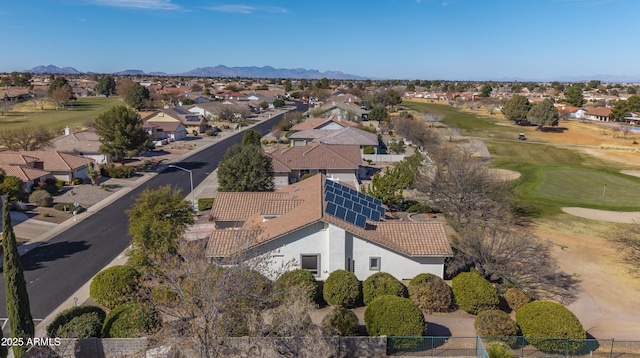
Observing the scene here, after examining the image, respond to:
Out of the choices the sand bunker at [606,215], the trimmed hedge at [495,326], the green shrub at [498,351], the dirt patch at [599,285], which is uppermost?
the green shrub at [498,351]

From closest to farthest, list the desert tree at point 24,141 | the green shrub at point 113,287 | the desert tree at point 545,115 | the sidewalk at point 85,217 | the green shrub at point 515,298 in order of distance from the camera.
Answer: the green shrub at point 113,287
the sidewalk at point 85,217
the green shrub at point 515,298
the desert tree at point 24,141
the desert tree at point 545,115

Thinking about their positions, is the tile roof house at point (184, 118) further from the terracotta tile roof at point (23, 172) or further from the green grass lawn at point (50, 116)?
the terracotta tile roof at point (23, 172)

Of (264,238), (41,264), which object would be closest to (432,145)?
(264,238)

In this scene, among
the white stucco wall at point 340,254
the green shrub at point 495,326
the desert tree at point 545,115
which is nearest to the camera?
the green shrub at point 495,326

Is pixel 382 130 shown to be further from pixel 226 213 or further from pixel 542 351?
pixel 542 351

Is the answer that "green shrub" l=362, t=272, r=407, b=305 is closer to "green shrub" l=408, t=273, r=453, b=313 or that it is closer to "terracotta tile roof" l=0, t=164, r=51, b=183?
"green shrub" l=408, t=273, r=453, b=313

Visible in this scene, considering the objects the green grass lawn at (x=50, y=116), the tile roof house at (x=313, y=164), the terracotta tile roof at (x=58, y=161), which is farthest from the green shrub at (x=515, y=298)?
the green grass lawn at (x=50, y=116)

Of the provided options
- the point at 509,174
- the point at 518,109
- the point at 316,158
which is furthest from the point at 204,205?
the point at 518,109

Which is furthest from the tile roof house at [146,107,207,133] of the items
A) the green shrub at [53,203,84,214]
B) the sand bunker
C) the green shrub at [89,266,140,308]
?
the sand bunker
